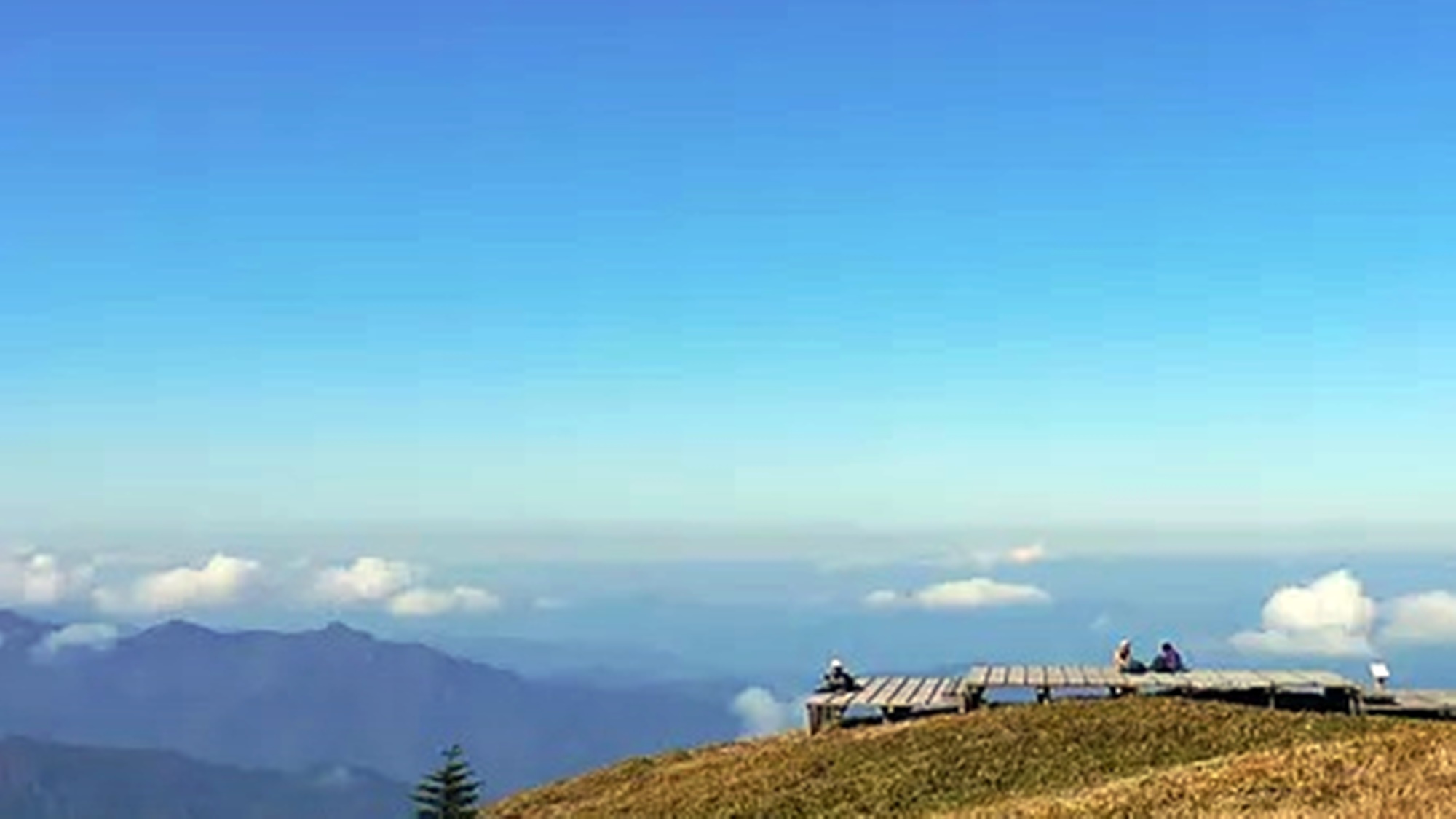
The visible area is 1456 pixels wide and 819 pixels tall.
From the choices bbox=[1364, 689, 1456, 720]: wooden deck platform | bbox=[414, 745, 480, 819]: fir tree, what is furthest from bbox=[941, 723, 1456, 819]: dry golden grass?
bbox=[1364, 689, 1456, 720]: wooden deck platform

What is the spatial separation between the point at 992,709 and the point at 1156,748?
669 centimetres

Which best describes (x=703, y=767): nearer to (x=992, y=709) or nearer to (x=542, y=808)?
(x=542, y=808)

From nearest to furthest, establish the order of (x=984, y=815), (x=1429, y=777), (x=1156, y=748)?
(x=1429, y=777) → (x=984, y=815) → (x=1156, y=748)

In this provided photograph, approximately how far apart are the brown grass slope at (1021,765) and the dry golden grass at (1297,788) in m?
0.08

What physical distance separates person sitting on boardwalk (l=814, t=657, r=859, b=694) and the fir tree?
18.6m

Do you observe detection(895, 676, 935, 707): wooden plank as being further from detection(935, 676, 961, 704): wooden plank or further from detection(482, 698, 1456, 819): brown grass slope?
detection(482, 698, 1456, 819): brown grass slope

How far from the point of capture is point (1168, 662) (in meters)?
48.6

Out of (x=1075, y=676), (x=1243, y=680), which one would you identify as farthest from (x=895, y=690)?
(x=1243, y=680)

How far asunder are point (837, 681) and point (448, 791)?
67.8ft

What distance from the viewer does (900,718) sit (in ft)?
149

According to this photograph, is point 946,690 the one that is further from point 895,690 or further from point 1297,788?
point 1297,788

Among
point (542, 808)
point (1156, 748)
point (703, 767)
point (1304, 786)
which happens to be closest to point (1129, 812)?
point (1304, 786)

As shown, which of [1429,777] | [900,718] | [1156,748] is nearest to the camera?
[1429,777]

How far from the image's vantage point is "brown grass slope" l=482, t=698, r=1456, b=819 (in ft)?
89.9
